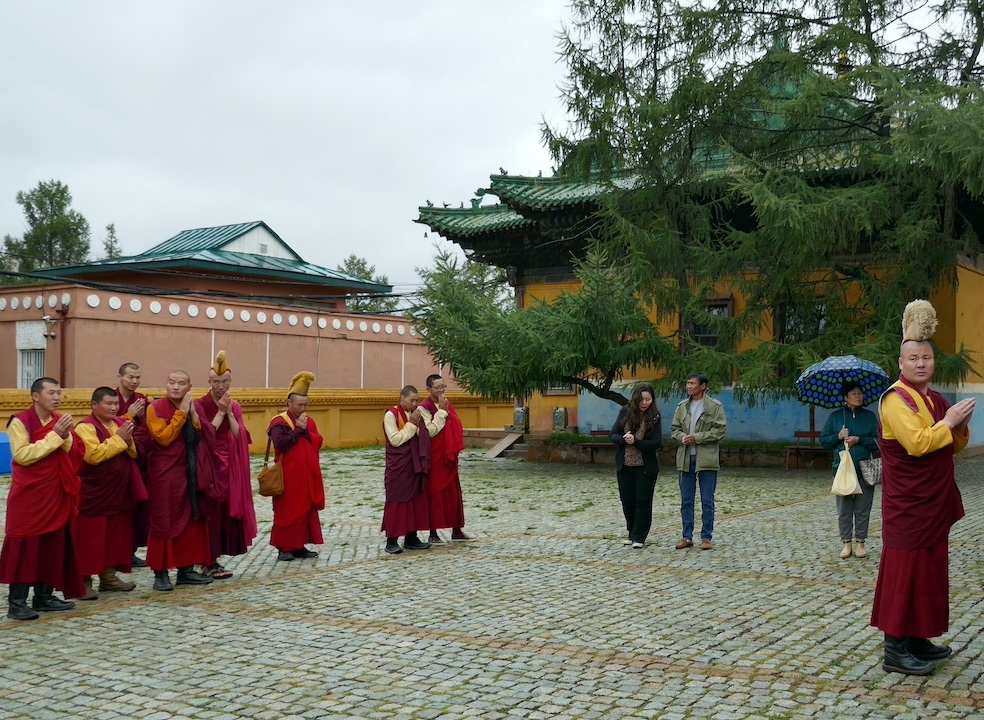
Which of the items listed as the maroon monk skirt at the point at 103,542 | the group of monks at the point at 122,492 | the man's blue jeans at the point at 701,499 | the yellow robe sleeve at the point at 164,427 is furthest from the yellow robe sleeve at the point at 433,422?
the maroon monk skirt at the point at 103,542

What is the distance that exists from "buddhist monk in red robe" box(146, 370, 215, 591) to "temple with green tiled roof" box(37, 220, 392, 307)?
17819 mm

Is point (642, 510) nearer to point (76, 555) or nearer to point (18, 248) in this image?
point (76, 555)

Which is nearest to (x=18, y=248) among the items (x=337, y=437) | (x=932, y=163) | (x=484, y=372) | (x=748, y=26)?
(x=337, y=437)

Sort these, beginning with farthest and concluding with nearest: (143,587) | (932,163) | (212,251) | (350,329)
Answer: (212,251)
(350,329)
(932,163)
(143,587)

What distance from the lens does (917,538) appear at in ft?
17.5

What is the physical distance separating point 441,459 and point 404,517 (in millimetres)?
692

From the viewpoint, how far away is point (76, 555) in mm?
7207

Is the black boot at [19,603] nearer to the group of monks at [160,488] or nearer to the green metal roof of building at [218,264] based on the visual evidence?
the group of monks at [160,488]

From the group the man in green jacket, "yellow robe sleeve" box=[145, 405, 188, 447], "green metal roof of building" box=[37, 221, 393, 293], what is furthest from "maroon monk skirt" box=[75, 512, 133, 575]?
"green metal roof of building" box=[37, 221, 393, 293]

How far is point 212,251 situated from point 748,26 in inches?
730

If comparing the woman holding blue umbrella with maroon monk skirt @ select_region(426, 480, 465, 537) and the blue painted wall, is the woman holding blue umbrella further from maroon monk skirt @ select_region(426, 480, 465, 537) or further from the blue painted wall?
the blue painted wall

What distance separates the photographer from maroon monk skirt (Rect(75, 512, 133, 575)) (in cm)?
755

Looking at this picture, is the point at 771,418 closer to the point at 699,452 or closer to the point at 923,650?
the point at 699,452

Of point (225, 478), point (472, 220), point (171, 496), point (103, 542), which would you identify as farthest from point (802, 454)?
point (103, 542)
